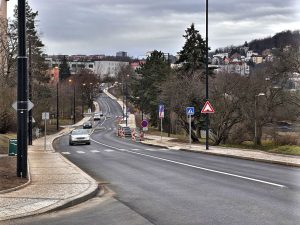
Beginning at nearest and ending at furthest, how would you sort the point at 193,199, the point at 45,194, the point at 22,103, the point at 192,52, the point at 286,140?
the point at 193,199, the point at 45,194, the point at 22,103, the point at 286,140, the point at 192,52

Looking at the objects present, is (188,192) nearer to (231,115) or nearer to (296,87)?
(231,115)

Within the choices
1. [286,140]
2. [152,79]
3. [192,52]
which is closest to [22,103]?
[286,140]

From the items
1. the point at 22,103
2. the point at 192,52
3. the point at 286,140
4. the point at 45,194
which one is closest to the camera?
the point at 45,194

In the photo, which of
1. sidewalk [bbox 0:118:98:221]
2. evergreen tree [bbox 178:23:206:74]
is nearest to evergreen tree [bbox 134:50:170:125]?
evergreen tree [bbox 178:23:206:74]

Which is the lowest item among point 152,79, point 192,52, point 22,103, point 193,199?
point 193,199

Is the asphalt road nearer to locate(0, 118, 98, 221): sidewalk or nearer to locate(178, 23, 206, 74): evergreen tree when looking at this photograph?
locate(0, 118, 98, 221): sidewalk

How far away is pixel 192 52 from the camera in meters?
63.2

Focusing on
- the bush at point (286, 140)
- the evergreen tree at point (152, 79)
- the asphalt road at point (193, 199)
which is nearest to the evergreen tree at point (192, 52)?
the bush at point (286, 140)

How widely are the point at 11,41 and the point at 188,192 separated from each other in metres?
40.4

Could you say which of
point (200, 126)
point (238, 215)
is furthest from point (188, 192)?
point (200, 126)

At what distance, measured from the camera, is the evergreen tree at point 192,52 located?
6297cm

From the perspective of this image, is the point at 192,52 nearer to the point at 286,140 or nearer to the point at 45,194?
the point at 286,140

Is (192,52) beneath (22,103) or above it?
above

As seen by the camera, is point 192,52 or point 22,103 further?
point 192,52
